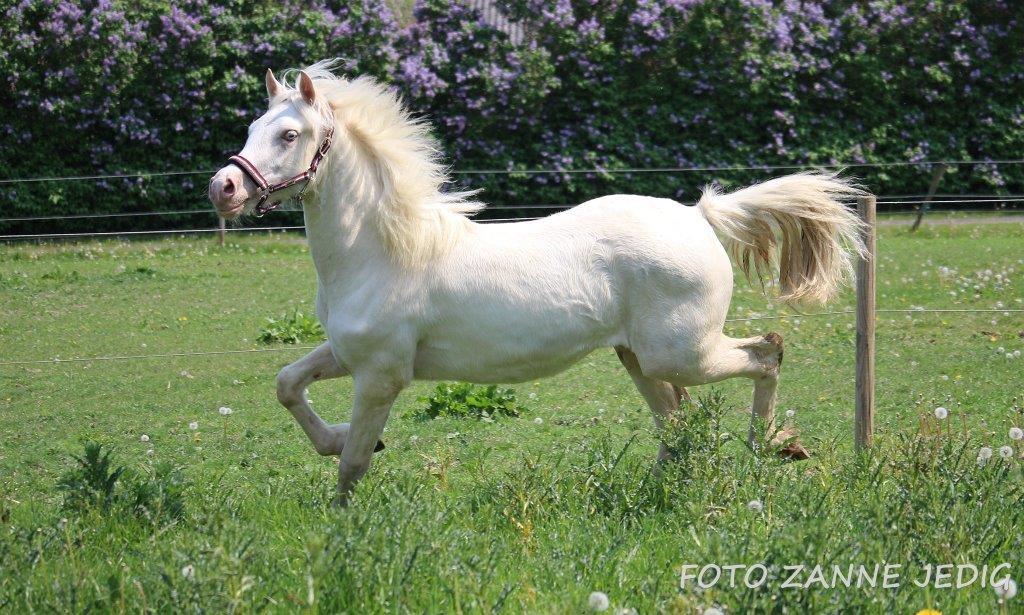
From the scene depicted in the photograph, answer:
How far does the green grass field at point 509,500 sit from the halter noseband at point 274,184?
4.19 ft

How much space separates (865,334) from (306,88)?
10.6ft

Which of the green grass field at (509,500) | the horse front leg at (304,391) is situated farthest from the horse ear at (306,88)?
the green grass field at (509,500)

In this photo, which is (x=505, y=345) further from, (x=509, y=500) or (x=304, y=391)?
(x=304, y=391)

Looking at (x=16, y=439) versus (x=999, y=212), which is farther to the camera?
(x=999, y=212)

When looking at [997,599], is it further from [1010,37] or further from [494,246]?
[1010,37]

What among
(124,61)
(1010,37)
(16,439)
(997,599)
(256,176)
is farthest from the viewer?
(1010,37)

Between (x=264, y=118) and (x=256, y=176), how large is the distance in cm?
33

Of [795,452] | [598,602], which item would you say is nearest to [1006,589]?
[598,602]

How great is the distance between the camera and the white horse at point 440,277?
5.38 m

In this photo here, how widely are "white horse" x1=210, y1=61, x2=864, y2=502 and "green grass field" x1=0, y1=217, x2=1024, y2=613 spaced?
48cm

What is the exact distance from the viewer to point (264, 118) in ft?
17.3

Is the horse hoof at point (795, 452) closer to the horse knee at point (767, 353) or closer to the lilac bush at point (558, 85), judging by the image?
the horse knee at point (767, 353)

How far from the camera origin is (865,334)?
6156 millimetres

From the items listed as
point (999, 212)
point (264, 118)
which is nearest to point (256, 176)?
point (264, 118)
